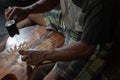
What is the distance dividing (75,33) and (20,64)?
1.68 feet

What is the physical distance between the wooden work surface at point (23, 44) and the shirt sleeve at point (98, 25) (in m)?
0.68

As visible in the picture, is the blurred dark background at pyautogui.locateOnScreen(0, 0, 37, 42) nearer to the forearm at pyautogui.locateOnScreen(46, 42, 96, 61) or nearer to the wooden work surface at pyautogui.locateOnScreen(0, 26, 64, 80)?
the wooden work surface at pyautogui.locateOnScreen(0, 26, 64, 80)

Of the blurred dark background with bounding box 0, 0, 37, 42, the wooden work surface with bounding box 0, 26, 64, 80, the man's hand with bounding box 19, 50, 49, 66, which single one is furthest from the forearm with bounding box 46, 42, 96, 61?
the blurred dark background with bounding box 0, 0, 37, 42

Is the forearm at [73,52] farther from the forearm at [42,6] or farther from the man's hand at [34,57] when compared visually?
the forearm at [42,6]

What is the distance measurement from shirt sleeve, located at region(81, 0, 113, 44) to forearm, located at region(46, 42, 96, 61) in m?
0.04

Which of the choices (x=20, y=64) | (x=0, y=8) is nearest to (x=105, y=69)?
(x=20, y=64)

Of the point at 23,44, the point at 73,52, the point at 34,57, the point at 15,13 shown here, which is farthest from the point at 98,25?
the point at 23,44

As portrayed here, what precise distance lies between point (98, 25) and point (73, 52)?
19cm

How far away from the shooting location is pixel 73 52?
49.7 inches

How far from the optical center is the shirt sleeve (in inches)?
46.0

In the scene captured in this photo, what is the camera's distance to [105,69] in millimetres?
1389

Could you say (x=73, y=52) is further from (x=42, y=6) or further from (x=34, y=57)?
(x=42, y=6)

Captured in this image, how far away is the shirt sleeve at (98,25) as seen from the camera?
3.84 feet

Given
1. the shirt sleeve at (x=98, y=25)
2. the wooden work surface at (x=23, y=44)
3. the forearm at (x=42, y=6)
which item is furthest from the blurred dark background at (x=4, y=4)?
the shirt sleeve at (x=98, y=25)
